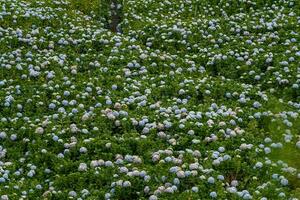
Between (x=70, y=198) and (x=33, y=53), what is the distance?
287 inches

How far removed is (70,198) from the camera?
30.9 feet

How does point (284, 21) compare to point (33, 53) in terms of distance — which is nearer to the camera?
point (33, 53)

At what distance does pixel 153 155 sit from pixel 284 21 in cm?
907

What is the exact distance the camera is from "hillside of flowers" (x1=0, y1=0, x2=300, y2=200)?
32.0 feet

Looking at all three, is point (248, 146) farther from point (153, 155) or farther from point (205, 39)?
point (205, 39)

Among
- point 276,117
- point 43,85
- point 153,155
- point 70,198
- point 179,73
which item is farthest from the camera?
point 179,73

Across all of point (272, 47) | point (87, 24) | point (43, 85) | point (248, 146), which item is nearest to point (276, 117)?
point (248, 146)

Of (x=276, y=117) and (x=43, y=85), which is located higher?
(x=276, y=117)

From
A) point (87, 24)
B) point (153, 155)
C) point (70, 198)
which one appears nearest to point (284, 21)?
point (87, 24)

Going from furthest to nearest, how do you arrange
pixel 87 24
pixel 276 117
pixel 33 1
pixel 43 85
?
pixel 33 1, pixel 87 24, pixel 43 85, pixel 276 117

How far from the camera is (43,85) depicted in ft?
Answer: 45.1

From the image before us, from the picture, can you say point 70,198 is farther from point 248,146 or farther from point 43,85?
point 43,85

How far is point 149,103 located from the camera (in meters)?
12.7

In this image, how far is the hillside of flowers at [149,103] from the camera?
9758 millimetres
